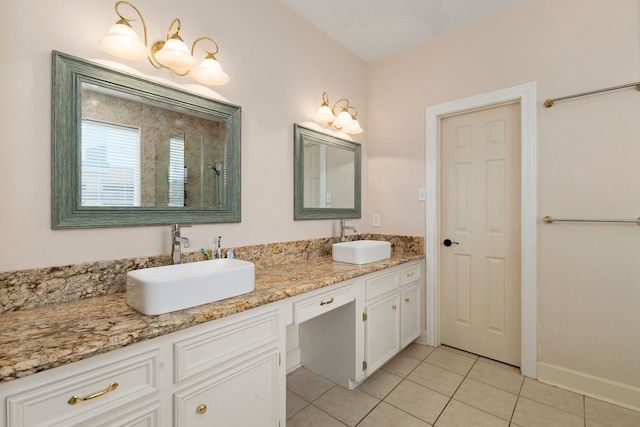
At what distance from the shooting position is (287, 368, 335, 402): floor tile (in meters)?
1.91

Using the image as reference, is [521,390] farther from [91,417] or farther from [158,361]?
[91,417]

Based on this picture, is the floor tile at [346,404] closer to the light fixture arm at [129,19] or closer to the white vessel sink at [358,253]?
the white vessel sink at [358,253]

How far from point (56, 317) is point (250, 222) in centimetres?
103

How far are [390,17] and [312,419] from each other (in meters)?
2.77

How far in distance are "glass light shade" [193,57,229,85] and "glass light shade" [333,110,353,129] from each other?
107 centimetres

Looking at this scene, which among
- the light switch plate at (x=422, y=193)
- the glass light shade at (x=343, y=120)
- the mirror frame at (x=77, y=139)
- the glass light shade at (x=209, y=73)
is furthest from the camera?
the light switch plate at (x=422, y=193)

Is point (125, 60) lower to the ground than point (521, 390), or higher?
higher

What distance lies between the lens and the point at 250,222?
1894 millimetres

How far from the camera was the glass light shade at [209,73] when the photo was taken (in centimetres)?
157

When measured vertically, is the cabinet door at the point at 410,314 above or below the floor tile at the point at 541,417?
above

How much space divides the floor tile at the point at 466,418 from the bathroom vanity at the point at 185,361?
510 mm

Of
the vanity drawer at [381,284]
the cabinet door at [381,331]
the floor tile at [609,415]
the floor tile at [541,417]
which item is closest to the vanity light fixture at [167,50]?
the vanity drawer at [381,284]

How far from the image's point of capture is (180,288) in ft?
3.56

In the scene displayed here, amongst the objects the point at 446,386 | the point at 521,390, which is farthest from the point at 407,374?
the point at 521,390
